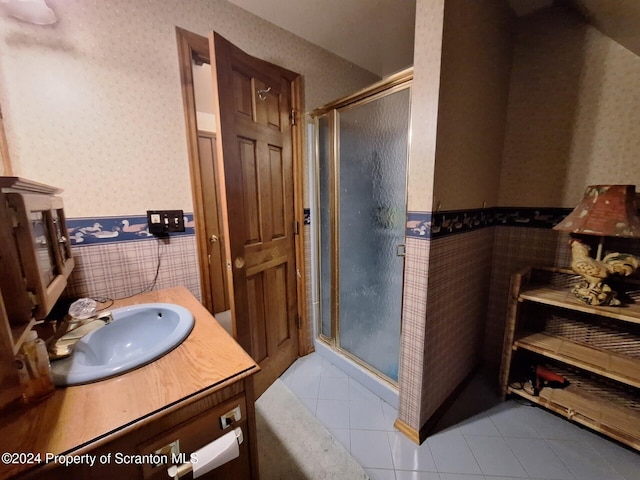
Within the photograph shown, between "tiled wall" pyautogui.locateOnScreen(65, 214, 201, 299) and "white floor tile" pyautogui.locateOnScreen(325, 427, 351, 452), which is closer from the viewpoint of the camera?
"tiled wall" pyautogui.locateOnScreen(65, 214, 201, 299)

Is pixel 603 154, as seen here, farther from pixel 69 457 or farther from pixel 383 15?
pixel 69 457

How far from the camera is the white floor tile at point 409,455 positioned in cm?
116

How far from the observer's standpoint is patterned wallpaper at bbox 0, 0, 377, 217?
989mm

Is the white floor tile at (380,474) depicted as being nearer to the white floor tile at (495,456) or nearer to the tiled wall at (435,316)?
the tiled wall at (435,316)

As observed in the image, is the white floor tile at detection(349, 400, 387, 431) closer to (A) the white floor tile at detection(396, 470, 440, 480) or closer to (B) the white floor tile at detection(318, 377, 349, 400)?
(B) the white floor tile at detection(318, 377, 349, 400)

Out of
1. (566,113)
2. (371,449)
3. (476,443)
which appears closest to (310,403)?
(371,449)

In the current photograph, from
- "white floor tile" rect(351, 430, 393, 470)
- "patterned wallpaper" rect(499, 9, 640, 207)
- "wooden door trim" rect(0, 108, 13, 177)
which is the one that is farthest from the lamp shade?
"wooden door trim" rect(0, 108, 13, 177)

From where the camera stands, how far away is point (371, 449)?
4.10ft

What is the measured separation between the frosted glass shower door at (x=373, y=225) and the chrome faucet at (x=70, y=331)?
A: 129 cm

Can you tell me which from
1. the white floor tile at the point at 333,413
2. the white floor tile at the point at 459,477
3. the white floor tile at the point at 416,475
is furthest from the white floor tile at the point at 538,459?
the white floor tile at the point at 333,413

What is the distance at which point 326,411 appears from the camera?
148 centimetres

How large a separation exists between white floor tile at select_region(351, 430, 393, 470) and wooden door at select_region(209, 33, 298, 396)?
647 millimetres

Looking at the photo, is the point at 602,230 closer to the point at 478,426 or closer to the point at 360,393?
the point at 478,426

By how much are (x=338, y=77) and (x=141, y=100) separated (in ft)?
4.40
